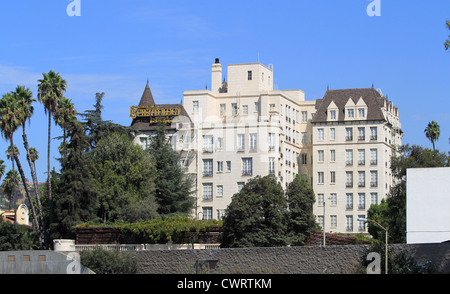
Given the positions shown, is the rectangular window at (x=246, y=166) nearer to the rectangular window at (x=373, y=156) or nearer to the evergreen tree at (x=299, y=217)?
the rectangular window at (x=373, y=156)

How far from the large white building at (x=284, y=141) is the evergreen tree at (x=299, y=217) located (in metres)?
26.4

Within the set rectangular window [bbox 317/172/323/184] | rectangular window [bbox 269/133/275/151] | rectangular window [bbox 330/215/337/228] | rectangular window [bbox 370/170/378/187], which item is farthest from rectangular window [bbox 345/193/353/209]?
rectangular window [bbox 269/133/275/151]

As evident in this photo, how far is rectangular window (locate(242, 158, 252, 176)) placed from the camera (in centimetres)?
10012

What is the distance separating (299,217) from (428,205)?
13.8 m

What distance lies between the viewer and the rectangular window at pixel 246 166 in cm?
10012

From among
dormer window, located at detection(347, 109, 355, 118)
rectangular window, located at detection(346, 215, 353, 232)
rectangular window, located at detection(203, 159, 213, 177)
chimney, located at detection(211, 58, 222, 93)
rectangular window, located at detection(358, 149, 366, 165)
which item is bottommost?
rectangular window, located at detection(346, 215, 353, 232)

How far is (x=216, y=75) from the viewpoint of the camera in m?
110

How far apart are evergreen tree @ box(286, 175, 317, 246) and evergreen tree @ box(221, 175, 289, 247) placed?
0.80m

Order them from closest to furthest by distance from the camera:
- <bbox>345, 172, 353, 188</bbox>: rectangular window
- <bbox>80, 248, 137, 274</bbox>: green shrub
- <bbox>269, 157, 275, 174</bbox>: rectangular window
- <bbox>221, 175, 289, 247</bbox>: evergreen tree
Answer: <bbox>80, 248, 137, 274</bbox>: green shrub → <bbox>221, 175, 289, 247</bbox>: evergreen tree → <bbox>269, 157, 275, 174</bbox>: rectangular window → <bbox>345, 172, 353, 188</bbox>: rectangular window

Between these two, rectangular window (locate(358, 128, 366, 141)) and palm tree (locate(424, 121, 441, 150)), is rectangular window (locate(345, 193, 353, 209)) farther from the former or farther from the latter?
palm tree (locate(424, 121, 441, 150))

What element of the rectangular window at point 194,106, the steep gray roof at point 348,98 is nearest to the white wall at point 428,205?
the steep gray roof at point 348,98

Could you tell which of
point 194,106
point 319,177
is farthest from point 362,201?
point 194,106
